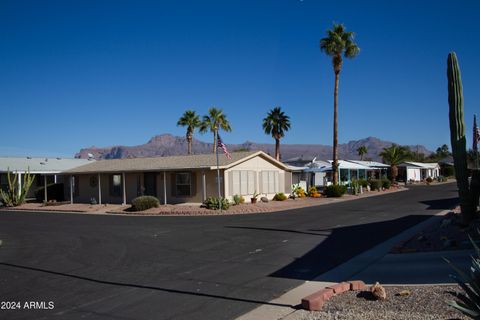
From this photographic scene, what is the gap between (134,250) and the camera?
43.2 ft

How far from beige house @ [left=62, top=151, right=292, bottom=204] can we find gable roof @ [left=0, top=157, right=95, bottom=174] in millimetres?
A: 5188

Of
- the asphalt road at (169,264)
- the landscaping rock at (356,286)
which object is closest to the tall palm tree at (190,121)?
the asphalt road at (169,264)

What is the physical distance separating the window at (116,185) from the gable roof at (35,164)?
363 inches

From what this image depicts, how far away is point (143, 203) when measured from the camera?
2786 centimetres

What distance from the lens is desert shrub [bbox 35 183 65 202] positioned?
127ft

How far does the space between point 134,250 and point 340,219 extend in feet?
33.8

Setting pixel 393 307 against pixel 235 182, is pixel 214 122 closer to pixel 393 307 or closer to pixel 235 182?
pixel 235 182

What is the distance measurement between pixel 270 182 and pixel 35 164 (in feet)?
78.5

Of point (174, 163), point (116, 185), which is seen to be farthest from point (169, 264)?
point (116, 185)

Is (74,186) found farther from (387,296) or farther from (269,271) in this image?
(387,296)

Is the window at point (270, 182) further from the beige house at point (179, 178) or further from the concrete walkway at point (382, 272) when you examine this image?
the concrete walkway at point (382, 272)

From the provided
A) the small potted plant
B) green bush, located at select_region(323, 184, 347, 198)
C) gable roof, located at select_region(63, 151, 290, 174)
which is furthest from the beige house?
green bush, located at select_region(323, 184, 347, 198)

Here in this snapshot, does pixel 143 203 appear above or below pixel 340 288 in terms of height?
above

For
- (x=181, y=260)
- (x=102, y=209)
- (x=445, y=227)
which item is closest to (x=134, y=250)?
(x=181, y=260)
